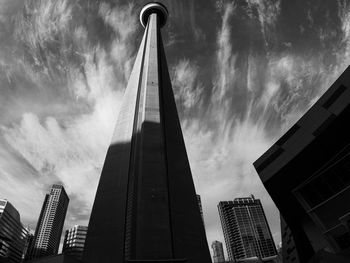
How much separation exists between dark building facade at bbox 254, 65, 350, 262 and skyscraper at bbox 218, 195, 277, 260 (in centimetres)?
15287

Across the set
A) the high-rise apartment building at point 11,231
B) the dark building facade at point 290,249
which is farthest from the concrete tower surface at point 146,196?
the high-rise apartment building at point 11,231

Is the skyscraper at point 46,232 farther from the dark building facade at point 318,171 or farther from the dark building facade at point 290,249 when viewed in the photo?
the dark building facade at point 318,171

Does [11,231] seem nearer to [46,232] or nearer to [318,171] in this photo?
[46,232]

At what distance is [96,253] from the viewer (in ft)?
78.9

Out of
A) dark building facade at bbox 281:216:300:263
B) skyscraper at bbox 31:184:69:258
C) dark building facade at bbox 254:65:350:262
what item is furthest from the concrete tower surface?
skyscraper at bbox 31:184:69:258

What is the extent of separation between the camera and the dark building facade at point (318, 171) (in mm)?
17047

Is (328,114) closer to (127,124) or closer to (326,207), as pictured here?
(326,207)

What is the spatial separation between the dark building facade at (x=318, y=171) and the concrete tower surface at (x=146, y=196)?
10.9 metres

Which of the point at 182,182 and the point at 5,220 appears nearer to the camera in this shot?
the point at 182,182

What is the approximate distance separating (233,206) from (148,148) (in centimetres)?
16099

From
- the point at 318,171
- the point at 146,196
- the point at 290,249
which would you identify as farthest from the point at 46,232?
the point at 318,171

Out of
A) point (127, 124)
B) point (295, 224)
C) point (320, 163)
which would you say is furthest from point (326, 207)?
point (127, 124)

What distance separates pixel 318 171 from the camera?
18.8 m

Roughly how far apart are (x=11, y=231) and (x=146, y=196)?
5908 inches
